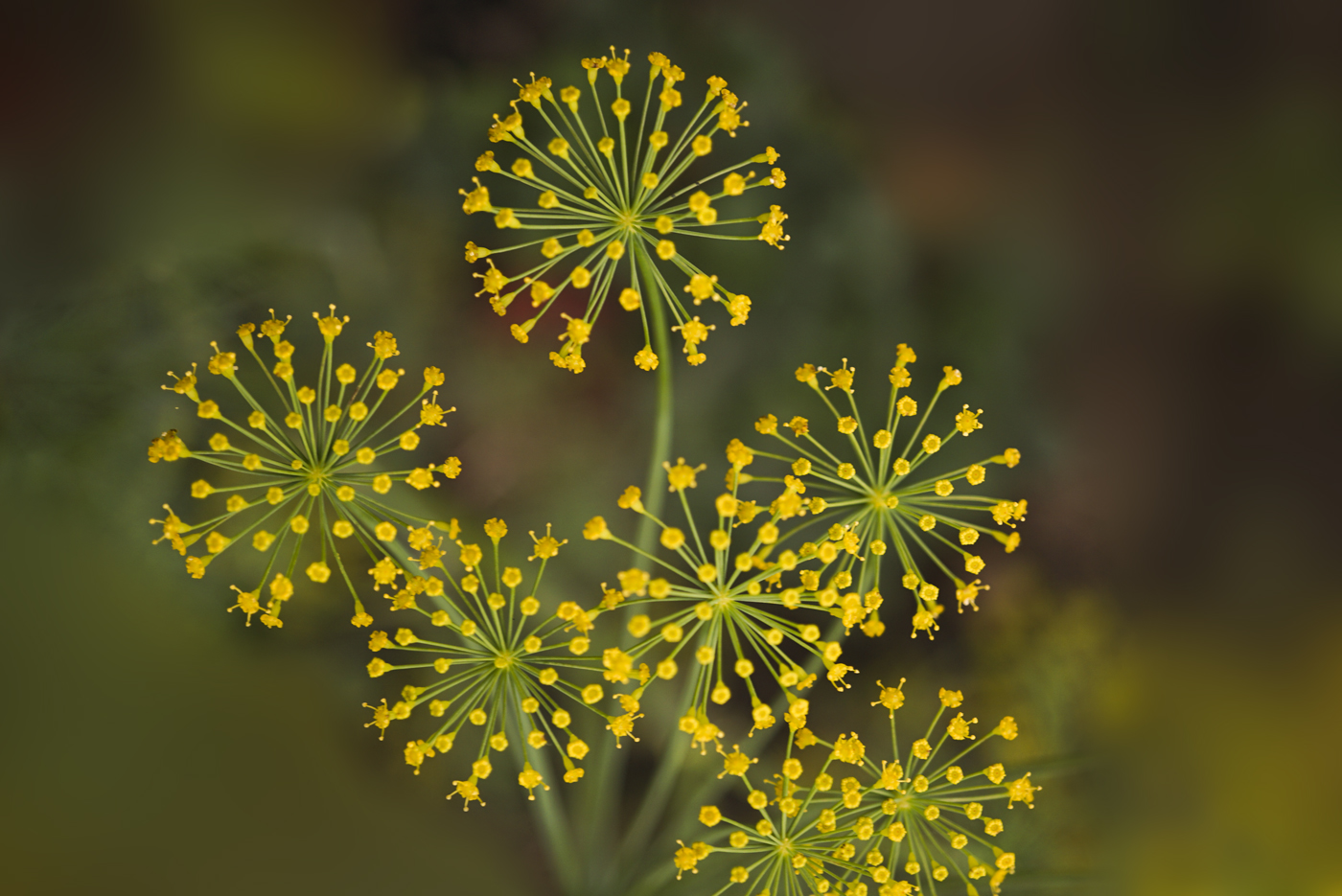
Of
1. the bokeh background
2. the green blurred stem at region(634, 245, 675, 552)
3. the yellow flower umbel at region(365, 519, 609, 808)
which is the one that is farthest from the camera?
the bokeh background

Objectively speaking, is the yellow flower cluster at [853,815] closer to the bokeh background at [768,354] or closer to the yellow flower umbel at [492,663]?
the yellow flower umbel at [492,663]

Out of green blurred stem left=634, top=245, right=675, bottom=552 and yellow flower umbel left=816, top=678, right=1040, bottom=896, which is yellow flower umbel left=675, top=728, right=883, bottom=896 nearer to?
yellow flower umbel left=816, top=678, right=1040, bottom=896

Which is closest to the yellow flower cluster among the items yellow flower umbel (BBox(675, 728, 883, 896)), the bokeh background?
yellow flower umbel (BBox(675, 728, 883, 896))

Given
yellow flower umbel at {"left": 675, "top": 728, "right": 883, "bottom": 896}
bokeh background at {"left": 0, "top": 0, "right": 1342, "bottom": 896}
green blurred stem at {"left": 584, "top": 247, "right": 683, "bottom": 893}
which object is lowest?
yellow flower umbel at {"left": 675, "top": 728, "right": 883, "bottom": 896}

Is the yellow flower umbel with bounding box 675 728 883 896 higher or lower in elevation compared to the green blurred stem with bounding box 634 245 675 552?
lower

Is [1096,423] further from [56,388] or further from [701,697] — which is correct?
[56,388]

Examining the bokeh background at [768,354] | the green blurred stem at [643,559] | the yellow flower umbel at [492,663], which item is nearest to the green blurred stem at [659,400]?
the green blurred stem at [643,559]

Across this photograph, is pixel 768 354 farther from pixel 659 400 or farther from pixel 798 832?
pixel 798 832

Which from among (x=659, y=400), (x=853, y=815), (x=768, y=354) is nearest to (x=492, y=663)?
(x=659, y=400)

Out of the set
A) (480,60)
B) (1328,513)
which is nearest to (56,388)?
(480,60)
